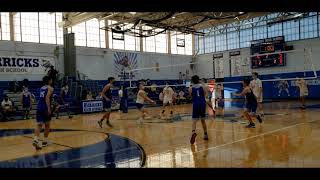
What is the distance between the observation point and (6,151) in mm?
8953

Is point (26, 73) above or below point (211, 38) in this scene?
below

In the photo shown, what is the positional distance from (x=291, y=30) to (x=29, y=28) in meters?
23.2

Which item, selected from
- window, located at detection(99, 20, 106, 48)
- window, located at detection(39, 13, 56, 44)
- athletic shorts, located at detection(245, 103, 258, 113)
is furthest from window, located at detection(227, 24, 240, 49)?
athletic shorts, located at detection(245, 103, 258, 113)

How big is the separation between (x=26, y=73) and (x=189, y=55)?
64.3ft

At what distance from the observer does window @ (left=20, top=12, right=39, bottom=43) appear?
2611 cm

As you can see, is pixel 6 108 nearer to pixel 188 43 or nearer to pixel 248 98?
pixel 248 98

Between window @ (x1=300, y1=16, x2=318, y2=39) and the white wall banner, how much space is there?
22.3m

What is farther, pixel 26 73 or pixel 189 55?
pixel 189 55

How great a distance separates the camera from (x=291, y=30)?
105 feet

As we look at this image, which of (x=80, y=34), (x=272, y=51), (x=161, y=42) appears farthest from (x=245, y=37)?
(x=80, y=34)

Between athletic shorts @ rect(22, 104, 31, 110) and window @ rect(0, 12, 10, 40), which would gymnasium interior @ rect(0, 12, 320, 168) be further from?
athletic shorts @ rect(22, 104, 31, 110)

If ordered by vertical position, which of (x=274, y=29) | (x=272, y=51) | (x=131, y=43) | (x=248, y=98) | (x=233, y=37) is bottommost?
(x=248, y=98)
